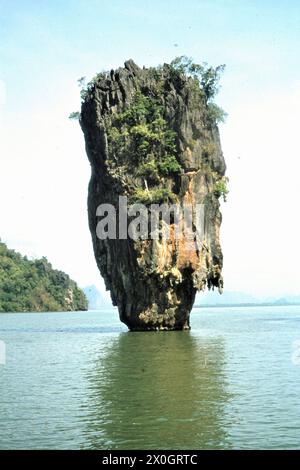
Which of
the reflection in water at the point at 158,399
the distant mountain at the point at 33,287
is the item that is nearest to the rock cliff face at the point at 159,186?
the reflection in water at the point at 158,399

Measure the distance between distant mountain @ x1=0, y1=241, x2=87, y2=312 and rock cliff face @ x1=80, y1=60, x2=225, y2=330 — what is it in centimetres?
8935

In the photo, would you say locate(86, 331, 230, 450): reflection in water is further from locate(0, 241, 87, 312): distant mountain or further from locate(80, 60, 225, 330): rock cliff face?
locate(0, 241, 87, 312): distant mountain

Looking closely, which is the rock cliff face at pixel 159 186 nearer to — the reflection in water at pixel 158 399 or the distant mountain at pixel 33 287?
the reflection in water at pixel 158 399

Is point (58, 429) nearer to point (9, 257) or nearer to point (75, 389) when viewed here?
point (75, 389)

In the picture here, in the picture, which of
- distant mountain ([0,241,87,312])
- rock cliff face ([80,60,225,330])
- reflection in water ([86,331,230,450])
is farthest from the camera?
distant mountain ([0,241,87,312])

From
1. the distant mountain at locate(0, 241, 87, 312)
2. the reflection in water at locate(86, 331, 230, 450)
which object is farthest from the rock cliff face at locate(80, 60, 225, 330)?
the distant mountain at locate(0, 241, 87, 312)

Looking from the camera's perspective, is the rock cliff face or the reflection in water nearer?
the reflection in water

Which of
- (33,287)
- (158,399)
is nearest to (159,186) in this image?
(158,399)

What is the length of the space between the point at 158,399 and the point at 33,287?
119410 millimetres

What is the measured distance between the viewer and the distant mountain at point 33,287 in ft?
419

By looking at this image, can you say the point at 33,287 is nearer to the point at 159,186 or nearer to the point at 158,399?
the point at 159,186

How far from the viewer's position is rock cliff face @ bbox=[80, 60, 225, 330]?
121 ft

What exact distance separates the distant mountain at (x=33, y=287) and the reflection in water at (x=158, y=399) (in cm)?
10429
